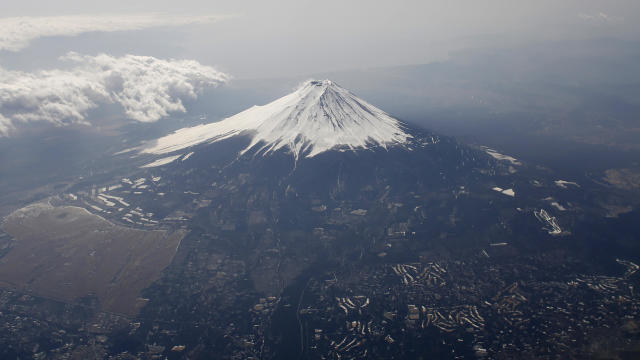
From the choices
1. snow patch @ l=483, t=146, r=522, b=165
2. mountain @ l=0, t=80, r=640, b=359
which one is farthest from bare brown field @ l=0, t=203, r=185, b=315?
snow patch @ l=483, t=146, r=522, b=165

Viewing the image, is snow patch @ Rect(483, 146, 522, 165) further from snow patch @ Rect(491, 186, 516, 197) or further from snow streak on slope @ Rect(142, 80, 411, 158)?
snow streak on slope @ Rect(142, 80, 411, 158)

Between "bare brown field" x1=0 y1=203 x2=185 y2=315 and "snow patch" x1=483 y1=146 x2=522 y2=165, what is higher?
"bare brown field" x1=0 y1=203 x2=185 y2=315

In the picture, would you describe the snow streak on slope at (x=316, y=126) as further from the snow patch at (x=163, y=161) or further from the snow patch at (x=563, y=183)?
the snow patch at (x=563, y=183)

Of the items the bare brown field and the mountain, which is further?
the bare brown field

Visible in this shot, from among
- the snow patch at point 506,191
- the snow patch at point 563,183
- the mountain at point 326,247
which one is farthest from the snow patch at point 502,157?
the snow patch at point 506,191

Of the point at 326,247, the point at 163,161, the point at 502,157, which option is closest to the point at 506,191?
the point at 502,157

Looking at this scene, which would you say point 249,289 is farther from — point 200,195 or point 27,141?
point 27,141
